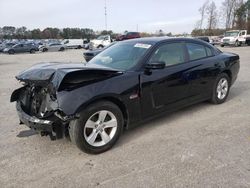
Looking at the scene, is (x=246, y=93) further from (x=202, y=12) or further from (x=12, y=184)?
(x=202, y=12)

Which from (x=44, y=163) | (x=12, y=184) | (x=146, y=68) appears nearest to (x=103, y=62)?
(x=146, y=68)

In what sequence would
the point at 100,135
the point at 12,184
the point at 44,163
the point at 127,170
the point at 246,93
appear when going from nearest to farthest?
the point at 12,184
the point at 127,170
the point at 44,163
the point at 100,135
the point at 246,93

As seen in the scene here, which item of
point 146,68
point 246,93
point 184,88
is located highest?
point 146,68

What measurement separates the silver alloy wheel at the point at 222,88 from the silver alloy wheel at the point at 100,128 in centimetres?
295

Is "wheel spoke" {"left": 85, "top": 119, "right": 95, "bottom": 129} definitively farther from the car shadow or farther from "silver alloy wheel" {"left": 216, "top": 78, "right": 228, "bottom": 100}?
"silver alloy wheel" {"left": 216, "top": 78, "right": 228, "bottom": 100}

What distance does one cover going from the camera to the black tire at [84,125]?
10.7 feet

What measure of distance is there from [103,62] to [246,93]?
13.8 feet

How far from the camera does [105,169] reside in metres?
3.14

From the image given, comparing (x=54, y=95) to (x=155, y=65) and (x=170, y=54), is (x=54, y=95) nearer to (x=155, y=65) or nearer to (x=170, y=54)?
(x=155, y=65)

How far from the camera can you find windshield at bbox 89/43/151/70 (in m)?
4.08

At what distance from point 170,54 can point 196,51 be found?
2.77 feet

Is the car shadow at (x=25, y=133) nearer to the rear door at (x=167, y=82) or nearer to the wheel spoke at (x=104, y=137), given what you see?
the wheel spoke at (x=104, y=137)

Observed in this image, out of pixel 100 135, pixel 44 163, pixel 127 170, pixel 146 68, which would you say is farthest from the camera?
pixel 146 68

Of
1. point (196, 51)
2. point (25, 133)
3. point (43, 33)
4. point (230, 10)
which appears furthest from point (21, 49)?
point (43, 33)
